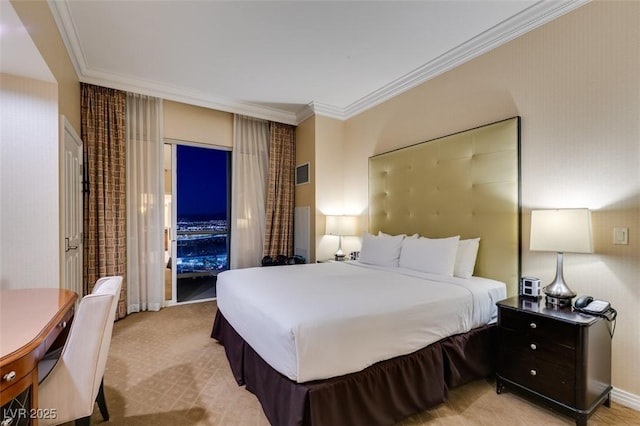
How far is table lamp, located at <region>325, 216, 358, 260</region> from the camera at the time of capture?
4.36 m

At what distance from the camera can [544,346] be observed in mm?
1984

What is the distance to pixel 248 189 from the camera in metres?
4.81

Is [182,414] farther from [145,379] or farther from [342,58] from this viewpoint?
[342,58]

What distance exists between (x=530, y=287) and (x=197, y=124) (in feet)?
14.6

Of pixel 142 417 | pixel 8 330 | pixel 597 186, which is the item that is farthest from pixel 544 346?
pixel 8 330

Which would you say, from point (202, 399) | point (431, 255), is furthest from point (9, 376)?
point (431, 255)

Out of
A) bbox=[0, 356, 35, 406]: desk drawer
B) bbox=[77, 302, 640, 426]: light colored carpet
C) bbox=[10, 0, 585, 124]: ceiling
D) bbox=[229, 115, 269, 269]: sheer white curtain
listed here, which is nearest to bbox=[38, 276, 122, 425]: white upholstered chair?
bbox=[0, 356, 35, 406]: desk drawer

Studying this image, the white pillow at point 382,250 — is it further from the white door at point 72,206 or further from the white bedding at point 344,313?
the white door at point 72,206

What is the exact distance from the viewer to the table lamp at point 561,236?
1.97 m

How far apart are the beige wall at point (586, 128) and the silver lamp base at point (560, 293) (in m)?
0.25

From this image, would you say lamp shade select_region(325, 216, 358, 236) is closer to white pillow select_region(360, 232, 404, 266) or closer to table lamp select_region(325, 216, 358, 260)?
table lamp select_region(325, 216, 358, 260)

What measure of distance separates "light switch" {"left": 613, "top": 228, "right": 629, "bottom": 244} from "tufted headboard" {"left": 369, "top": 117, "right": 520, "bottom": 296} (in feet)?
2.04

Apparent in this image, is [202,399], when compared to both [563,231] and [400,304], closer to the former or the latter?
[400,304]

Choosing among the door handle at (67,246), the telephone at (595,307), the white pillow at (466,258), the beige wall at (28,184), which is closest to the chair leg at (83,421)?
the beige wall at (28,184)
